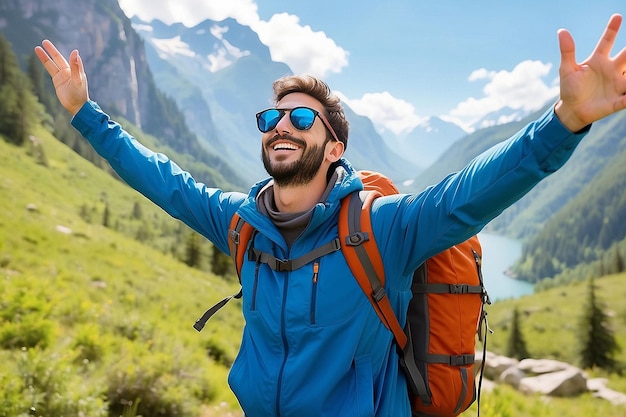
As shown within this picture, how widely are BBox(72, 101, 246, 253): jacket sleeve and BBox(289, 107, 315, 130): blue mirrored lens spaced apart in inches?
27.0

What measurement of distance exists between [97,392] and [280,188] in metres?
3.03

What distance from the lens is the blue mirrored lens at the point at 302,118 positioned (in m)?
2.88

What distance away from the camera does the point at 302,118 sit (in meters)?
2.89

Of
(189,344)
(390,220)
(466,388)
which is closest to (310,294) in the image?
(390,220)

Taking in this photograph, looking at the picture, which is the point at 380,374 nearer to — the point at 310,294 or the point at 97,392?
the point at 310,294

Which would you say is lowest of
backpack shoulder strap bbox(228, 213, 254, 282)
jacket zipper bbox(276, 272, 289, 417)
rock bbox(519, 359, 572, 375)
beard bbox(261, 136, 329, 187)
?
rock bbox(519, 359, 572, 375)

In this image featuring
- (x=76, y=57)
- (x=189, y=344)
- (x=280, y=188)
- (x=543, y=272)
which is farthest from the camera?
(x=543, y=272)

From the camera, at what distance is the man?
171 cm

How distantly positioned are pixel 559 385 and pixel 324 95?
46.4 feet

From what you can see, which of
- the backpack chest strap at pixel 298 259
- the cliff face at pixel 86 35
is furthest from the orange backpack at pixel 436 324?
the cliff face at pixel 86 35

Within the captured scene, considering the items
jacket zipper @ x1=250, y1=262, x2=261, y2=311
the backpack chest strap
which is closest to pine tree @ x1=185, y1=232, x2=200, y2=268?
jacket zipper @ x1=250, y1=262, x2=261, y2=311

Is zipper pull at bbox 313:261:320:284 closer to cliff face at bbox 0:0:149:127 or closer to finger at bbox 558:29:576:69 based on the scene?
finger at bbox 558:29:576:69

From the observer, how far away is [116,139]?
138 inches

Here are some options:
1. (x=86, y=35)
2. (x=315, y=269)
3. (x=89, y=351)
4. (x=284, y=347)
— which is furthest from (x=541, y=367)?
(x=86, y=35)
